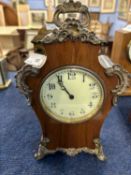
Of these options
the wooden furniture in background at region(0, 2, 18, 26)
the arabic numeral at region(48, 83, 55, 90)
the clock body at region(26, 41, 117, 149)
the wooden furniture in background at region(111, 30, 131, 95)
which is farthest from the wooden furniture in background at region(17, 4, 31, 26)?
the arabic numeral at region(48, 83, 55, 90)

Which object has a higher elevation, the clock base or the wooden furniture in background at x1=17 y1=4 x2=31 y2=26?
the wooden furniture in background at x1=17 y1=4 x2=31 y2=26

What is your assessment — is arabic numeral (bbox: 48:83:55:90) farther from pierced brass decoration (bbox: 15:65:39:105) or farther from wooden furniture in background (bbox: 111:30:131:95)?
wooden furniture in background (bbox: 111:30:131:95)

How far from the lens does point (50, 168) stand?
979 mm

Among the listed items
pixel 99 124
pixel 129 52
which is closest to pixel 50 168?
pixel 99 124

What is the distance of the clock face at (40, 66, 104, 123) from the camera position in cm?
77

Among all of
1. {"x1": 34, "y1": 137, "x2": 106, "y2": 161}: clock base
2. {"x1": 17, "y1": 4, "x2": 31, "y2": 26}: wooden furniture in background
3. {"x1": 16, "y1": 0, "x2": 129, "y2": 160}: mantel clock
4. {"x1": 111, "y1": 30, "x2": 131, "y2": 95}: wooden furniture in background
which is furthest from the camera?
{"x1": 17, "y1": 4, "x2": 31, "y2": 26}: wooden furniture in background

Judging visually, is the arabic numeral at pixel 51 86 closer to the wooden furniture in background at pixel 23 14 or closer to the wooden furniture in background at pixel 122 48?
the wooden furniture in background at pixel 122 48

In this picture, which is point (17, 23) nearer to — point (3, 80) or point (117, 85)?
point (3, 80)

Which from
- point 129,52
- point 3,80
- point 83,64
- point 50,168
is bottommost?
point 50,168

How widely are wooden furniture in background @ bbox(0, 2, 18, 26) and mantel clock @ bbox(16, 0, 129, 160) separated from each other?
2179 millimetres

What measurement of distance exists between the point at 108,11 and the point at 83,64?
2360 mm

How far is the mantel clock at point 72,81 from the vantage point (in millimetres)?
700

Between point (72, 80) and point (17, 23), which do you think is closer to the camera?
point (72, 80)

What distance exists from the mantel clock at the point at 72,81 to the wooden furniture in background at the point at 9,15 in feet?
7.15
